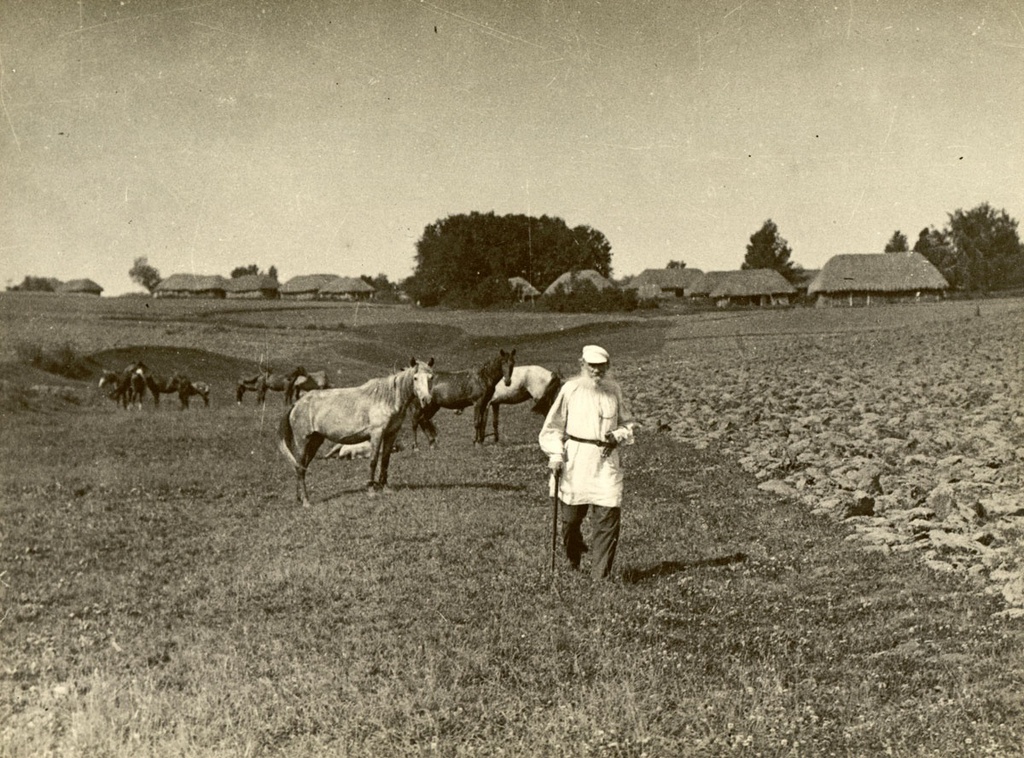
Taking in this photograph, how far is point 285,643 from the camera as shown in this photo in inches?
317

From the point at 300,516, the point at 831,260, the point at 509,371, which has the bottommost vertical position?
the point at 300,516

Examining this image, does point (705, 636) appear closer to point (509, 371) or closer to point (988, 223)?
point (509, 371)

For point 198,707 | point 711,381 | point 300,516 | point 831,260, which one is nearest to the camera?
point 198,707

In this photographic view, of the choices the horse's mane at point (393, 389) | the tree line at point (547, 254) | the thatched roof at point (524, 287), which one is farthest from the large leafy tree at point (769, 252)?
the horse's mane at point (393, 389)

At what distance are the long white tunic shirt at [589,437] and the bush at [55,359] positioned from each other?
101ft

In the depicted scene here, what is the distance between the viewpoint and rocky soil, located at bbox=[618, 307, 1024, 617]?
10.7m

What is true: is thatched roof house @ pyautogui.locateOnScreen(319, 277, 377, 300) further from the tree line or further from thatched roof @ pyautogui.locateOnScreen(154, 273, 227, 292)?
the tree line

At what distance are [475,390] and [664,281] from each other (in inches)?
3640

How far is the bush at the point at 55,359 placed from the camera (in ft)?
113

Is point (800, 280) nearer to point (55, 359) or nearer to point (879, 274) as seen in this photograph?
point (879, 274)

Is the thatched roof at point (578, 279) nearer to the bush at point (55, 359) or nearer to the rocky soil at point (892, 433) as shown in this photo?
the rocky soil at point (892, 433)

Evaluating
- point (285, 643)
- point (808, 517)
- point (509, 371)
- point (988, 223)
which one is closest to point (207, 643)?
point (285, 643)

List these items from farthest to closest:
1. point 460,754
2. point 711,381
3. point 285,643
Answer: point 711,381, point 285,643, point 460,754

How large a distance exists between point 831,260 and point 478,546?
246ft
